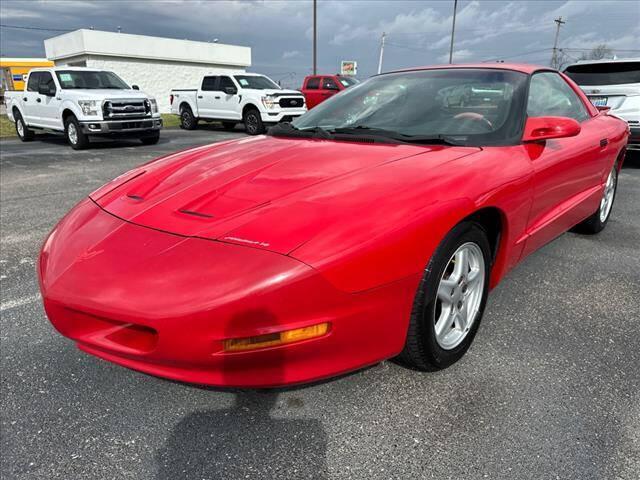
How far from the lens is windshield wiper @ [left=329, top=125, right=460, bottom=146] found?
2500mm

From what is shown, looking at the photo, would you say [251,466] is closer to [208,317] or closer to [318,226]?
[208,317]

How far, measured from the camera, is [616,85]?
7598 mm

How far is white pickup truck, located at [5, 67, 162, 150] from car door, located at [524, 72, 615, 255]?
9.39m

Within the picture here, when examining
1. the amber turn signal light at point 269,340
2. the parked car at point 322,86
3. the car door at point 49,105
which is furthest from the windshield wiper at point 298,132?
the parked car at point 322,86

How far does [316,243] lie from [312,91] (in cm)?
1690

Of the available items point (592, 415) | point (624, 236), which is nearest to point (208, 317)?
point (592, 415)

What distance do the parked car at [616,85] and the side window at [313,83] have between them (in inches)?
436

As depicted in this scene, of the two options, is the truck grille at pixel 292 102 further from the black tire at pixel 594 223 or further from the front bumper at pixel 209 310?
the front bumper at pixel 209 310

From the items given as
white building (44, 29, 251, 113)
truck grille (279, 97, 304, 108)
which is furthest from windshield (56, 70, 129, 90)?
white building (44, 29, 251, 113)

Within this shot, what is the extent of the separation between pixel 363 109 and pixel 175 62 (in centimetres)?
3406

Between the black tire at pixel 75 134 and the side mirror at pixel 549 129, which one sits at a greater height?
the side mirror at pixel 549 129

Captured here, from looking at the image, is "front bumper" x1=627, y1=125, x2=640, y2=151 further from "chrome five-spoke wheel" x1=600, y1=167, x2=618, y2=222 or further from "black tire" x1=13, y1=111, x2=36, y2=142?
"black tire" x1=13, y1=111, x2=36, y2=142

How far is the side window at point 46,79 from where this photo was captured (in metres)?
11.2

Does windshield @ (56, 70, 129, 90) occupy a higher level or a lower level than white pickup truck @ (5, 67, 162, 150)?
higher
